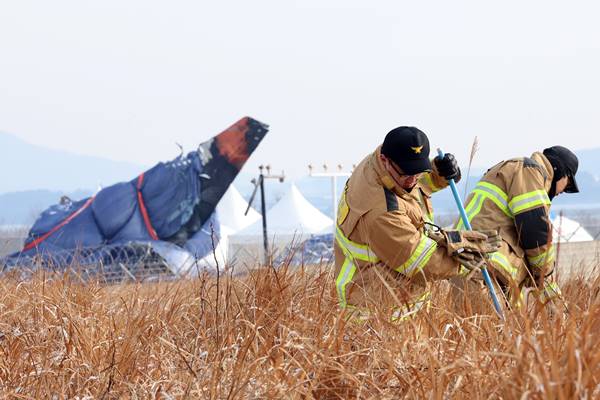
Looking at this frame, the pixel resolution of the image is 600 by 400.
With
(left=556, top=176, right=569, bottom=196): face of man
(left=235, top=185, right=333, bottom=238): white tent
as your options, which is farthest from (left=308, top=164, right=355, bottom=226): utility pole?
(left=556, top=176, right=569, bottom=196): face of man

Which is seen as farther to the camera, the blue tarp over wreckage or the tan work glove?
the blue tarp over wreckage

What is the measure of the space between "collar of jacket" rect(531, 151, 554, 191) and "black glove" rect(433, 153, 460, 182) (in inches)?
28.9

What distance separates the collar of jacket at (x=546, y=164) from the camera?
242 inches

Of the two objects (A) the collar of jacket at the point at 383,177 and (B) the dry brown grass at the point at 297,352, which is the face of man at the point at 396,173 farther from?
(B) the dry brown grass at the point at 297,352

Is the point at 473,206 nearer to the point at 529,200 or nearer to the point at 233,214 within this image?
the point at 529,200

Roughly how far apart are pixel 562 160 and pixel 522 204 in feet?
1.96

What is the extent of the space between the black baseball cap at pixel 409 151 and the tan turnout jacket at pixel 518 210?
2.97ft

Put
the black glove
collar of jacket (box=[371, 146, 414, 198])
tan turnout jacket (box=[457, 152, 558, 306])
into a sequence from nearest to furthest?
collar of jacket (box=[371, 146, 414, 198]) < the black glove < tan turnout jacket (box=[457, 152, 558, 306])

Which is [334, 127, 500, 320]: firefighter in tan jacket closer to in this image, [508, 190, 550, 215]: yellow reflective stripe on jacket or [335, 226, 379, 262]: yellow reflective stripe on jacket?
[335, 226, 379, 262]: yellow reflective stripe on jacket

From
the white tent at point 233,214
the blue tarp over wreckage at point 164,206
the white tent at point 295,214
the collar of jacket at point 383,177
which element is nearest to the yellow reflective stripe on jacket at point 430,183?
the collar of jacket at point 383,177

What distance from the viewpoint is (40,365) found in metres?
4.63

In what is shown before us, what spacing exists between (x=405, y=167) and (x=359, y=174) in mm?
327

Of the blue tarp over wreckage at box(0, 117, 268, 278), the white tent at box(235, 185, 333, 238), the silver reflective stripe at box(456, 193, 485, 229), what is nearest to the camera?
the silver reflective stripe at box(456, 193, 485, 229)

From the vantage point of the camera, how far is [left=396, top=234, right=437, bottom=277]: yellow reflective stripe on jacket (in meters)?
4.93
